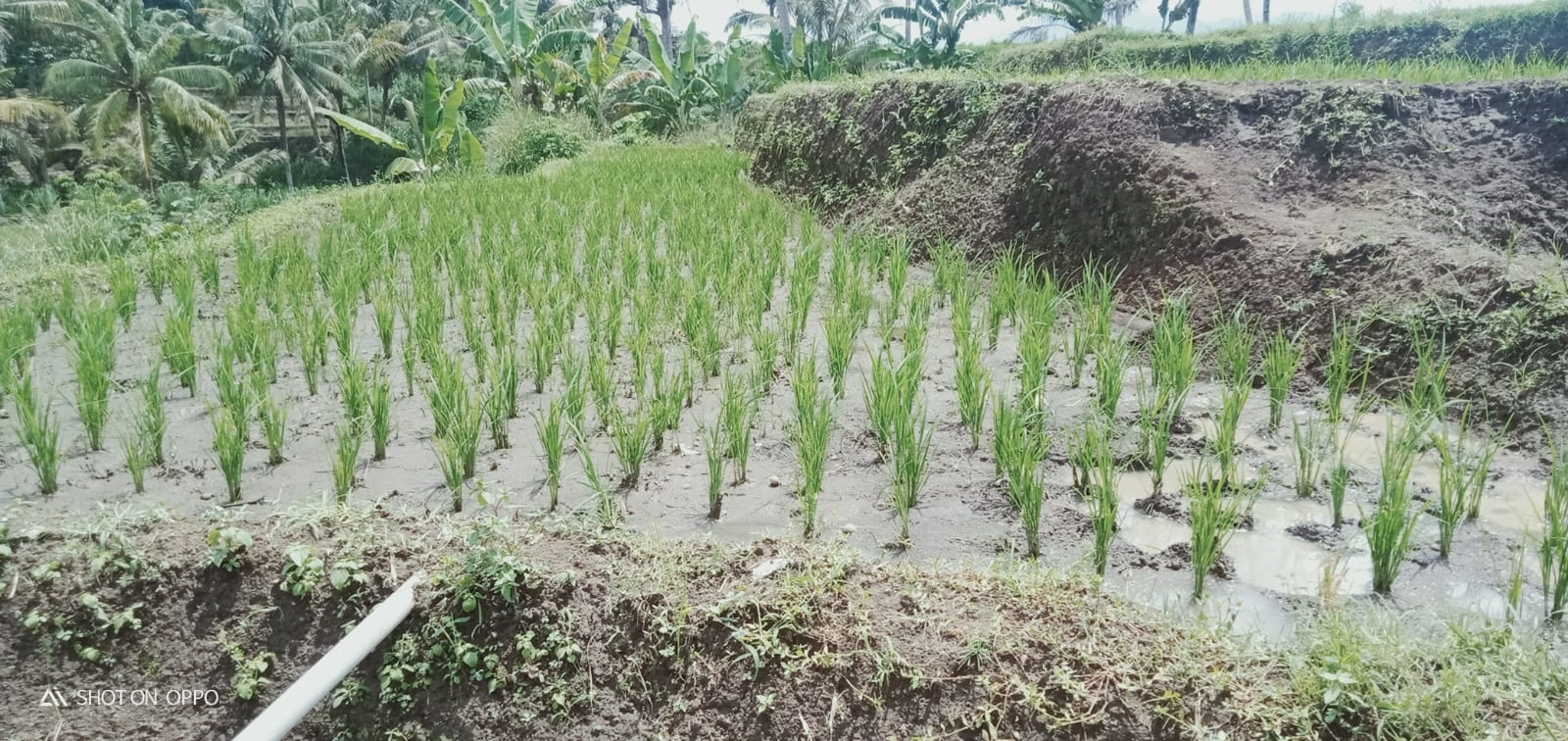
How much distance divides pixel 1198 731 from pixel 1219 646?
23 centimetres

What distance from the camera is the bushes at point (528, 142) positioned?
1320 centimetres

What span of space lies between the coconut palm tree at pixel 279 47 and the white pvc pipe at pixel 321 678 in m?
22.8

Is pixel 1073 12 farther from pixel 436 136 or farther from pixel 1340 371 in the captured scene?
pixel 1340 371

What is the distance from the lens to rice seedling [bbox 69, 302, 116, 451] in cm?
310

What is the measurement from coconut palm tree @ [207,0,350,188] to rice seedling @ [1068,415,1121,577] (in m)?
23.0

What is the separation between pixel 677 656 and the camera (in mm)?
2170

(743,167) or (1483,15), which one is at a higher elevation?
(1483,15)

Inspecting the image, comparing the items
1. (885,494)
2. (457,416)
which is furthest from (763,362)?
(457,416)

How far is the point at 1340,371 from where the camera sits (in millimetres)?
3334

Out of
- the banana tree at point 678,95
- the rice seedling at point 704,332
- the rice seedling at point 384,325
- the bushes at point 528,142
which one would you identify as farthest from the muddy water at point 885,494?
the banana tree at point 678,95

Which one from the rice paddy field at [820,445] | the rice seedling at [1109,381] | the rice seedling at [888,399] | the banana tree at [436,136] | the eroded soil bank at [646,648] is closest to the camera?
the eroded soil bank at [646,648]

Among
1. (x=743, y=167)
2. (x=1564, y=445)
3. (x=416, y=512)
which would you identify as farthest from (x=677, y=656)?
(x=743, y=167)

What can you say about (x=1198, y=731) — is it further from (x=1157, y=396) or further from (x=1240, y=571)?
(x=1157, y=396)

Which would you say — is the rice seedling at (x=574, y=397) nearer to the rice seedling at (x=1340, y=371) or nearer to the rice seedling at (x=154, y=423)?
the rice seedling at (x=154, y=423)
